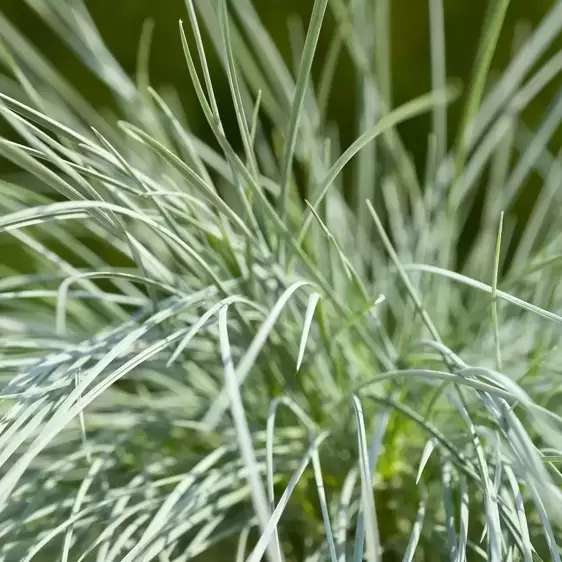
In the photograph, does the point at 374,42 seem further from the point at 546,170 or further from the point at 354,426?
the point at 354,426

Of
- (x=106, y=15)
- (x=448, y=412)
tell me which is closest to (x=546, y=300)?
(x=448, y=412)

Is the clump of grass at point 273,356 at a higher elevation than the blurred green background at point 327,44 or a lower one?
lower

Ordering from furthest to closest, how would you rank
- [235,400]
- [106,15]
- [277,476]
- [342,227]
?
[106,15]
[342,227]
[277,476]
[235,400]

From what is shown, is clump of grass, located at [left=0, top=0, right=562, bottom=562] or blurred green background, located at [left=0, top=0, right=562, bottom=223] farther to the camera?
blurred green background, located at [left=0, top=0, right=562, bottom=223]

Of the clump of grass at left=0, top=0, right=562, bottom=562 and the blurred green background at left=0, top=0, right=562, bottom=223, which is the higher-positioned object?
the blurred green background at left=0, top=0, right=562, bottom=223
